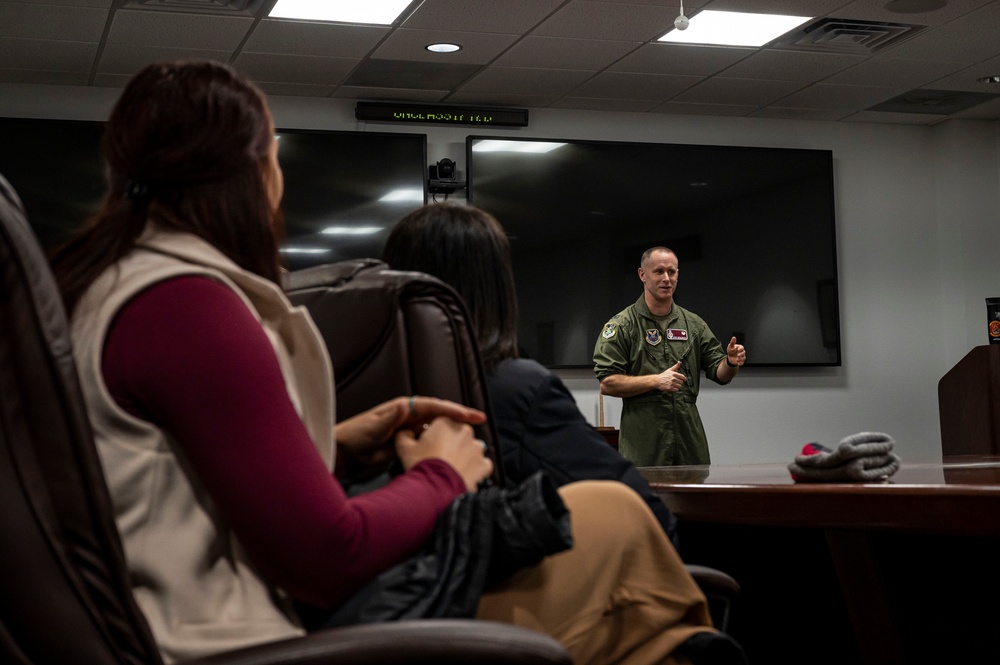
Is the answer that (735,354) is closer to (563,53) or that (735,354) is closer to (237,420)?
(563,53)

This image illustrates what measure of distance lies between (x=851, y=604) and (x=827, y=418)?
15.9 feet

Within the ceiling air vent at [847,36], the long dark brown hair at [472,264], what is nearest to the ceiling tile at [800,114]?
the ceiling air vent at [847,36]

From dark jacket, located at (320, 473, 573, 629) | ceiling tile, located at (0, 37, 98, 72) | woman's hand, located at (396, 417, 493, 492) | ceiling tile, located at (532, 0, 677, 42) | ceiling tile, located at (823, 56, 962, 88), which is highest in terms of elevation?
ceiling tile, located at (0, 37, 98, 72)

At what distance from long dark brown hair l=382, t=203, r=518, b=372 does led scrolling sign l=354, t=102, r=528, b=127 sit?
177 inches

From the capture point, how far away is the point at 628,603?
50.4 inches

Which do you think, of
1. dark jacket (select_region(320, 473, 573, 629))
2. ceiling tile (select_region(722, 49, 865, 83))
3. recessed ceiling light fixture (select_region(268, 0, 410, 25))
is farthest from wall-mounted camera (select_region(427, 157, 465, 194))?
dark jacket (select_region(320, 473, 573, 629))

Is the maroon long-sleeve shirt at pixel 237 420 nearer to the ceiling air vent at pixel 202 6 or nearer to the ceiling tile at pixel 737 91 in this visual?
the ceiling air vent at pixel 202 6

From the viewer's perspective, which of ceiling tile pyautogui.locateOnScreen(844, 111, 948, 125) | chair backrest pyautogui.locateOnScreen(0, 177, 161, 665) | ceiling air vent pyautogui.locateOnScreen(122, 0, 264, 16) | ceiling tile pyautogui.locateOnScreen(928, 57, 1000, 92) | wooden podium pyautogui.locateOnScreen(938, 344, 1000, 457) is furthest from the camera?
ceiling tile pyautogui.locateOnScreen(844, 111, 948, 125)

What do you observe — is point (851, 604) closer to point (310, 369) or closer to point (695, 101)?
point (310, 369)

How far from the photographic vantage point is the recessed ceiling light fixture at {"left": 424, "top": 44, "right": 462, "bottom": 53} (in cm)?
528

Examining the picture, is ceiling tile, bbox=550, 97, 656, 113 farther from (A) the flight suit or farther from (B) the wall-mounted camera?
(A) the flight suit

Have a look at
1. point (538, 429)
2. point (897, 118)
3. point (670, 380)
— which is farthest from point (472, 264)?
point (897, 118)

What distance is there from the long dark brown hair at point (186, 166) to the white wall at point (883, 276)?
Result: 5.51 metres

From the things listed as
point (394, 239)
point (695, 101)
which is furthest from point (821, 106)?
point (394, 239)
